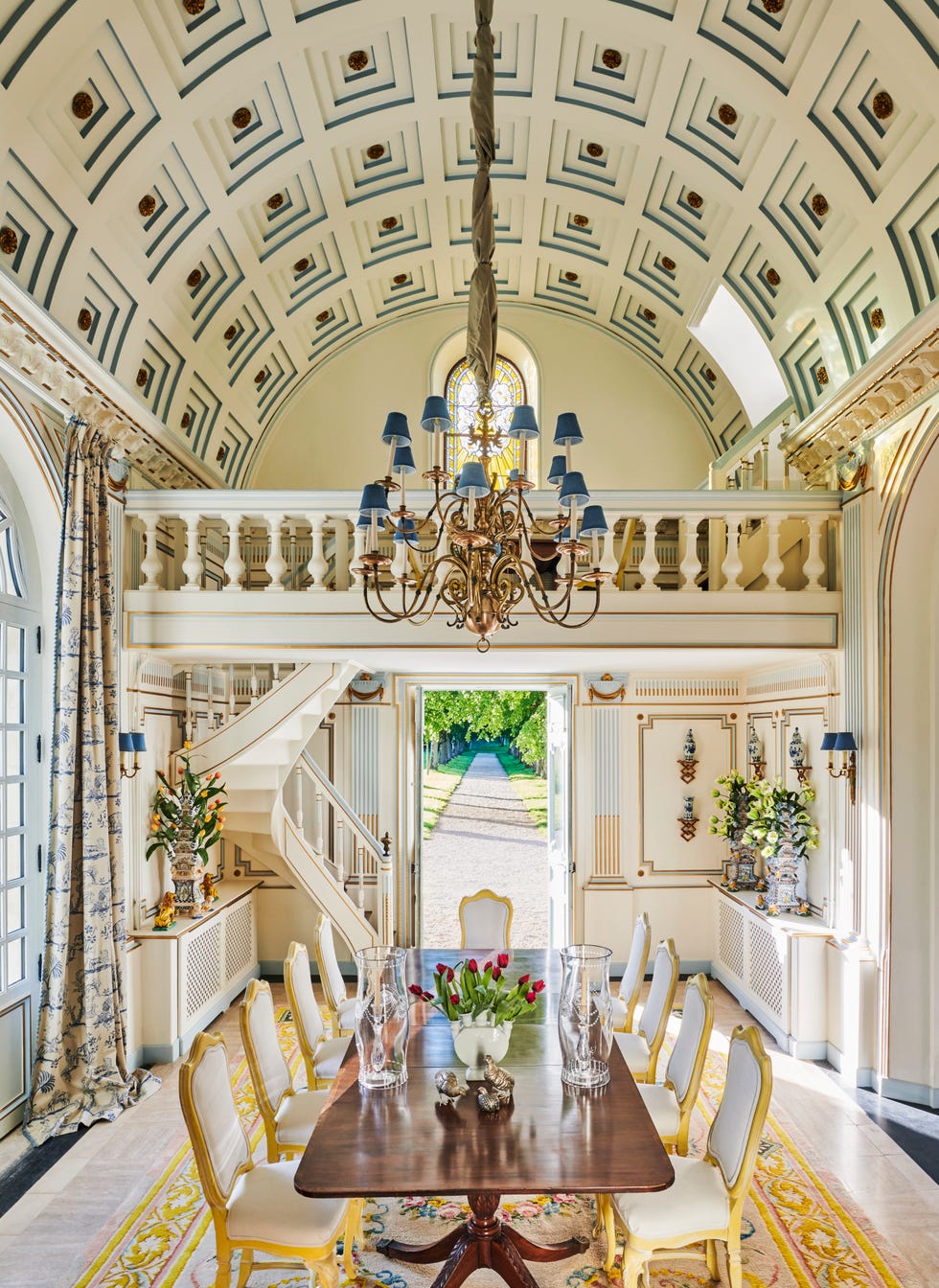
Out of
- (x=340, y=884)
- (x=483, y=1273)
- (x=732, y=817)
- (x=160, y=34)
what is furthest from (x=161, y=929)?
(x=160, y=34)

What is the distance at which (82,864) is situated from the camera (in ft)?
15.9

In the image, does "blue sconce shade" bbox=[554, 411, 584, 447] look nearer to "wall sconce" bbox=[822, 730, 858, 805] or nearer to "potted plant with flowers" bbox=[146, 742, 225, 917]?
"wall sconce" bbox=[822, 730, 858, 805]

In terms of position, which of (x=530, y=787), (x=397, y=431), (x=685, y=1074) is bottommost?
(x=530, y=787)

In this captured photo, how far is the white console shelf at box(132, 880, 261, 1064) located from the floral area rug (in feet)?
4.20

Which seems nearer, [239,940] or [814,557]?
[814,557]

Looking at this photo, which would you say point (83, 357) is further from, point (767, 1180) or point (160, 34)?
point (767, 1180)

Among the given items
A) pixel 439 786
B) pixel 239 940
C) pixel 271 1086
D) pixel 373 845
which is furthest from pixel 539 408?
pixel 439 786

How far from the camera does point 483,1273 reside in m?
3.44

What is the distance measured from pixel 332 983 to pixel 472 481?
2974mm

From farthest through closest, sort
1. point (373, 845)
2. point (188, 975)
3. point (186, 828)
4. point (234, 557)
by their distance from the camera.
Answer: point (373, 845) → point (186, 828) → point (188, 975) → point (234, 557)

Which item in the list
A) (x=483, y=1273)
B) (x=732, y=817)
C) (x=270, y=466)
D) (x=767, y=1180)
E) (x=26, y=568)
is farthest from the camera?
(x=270, y=466)

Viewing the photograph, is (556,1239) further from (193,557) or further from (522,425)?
(193,557)

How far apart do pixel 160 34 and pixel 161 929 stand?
201 inches

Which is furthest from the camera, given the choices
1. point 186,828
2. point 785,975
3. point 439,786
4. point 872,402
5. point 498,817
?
point 439,786
